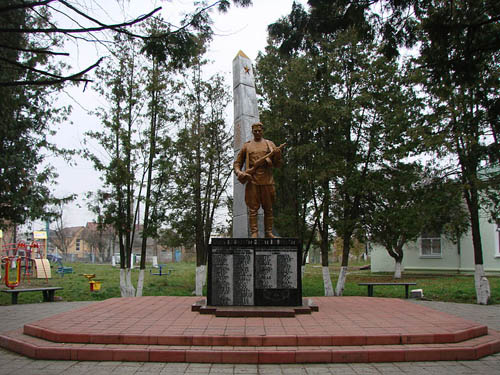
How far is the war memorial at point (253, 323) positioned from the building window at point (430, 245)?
50.8 ft

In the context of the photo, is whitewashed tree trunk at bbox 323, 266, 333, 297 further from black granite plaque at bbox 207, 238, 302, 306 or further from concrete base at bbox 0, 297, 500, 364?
concrete base at bbox 0, 297, 500, 364

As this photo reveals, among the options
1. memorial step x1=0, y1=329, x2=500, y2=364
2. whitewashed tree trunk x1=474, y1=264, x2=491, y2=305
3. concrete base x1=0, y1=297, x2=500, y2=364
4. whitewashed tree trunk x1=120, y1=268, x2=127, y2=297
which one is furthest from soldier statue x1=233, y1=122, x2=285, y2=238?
whitewashed tree trunk x1=474, y1=264, x2=491, y2=305

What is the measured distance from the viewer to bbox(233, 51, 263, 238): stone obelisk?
28.7ft

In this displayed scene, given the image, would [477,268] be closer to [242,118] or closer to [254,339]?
[242,118]

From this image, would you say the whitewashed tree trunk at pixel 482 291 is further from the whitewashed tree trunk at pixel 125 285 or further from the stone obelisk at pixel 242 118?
the whitewashed tree trunk at pixel 125 285

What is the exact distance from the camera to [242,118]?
912 centimetres

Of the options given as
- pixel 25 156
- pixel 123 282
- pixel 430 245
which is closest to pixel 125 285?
pixel 123 282

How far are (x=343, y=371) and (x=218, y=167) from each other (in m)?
10.3

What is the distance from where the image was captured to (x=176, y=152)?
13648 millimetres

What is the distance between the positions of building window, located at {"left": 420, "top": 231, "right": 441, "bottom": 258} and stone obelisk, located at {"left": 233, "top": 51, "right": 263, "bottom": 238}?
16.9 m

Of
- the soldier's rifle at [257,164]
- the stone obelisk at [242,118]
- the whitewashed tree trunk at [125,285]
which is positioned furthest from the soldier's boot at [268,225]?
the whitewashed tree trunk at [125,285]

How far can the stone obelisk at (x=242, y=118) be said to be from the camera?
873 centimetres

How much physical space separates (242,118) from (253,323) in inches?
178

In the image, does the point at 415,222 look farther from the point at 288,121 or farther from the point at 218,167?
the point at 218,167
